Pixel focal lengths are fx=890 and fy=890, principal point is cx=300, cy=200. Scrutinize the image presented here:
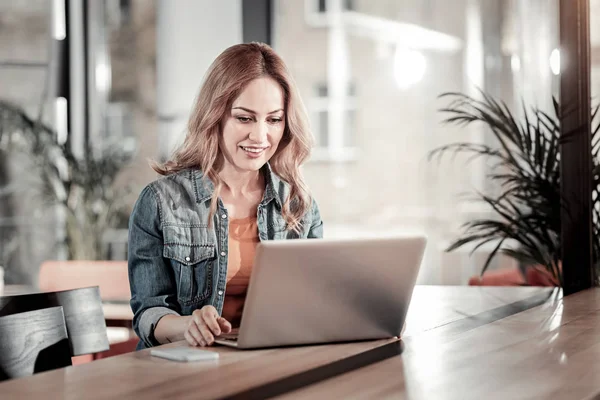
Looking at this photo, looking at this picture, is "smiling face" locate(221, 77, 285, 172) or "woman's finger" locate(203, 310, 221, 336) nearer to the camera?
"woman's finger" locate(203, 310, 221, 336)

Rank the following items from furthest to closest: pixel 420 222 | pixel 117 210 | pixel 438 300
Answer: pixel 117 210 < pixel 420 222 < pixel 438 300

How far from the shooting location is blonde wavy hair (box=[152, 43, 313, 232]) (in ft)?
8.72

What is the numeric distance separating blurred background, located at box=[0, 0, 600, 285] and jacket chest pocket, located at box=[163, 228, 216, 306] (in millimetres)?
3688

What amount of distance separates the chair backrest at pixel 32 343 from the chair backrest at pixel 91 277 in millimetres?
2608

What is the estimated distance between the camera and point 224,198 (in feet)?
8.79

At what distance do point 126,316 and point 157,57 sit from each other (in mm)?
2864

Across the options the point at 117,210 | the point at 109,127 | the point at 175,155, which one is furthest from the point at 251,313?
the point at 109,127

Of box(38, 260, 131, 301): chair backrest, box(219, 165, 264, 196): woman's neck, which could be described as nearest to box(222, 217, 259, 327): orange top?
box(219, 165, 264, 196): woman's neck

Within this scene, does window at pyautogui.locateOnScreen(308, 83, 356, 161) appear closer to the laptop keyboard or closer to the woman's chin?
the woman's chin

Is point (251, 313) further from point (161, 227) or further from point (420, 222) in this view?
point (420, 222)

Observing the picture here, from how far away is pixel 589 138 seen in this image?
3.31 m

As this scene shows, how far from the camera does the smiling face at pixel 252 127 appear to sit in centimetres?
265

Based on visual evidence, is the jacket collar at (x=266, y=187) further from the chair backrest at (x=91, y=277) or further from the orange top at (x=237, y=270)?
the chair backrest at (x=91, y=277)

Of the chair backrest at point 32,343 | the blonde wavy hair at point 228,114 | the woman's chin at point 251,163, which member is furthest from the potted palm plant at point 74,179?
the chair backrest at point 32,343
